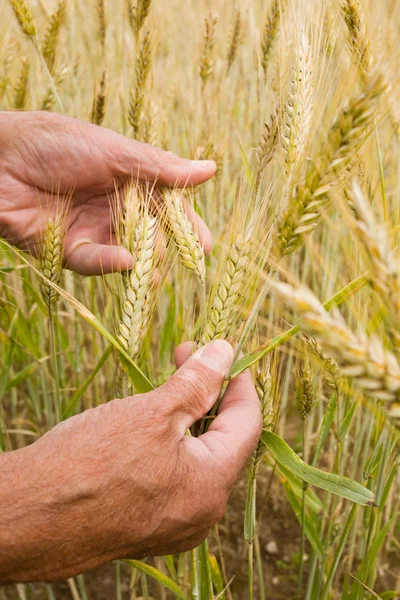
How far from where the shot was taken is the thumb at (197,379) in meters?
0.91

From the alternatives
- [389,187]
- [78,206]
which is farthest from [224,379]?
[389,187]

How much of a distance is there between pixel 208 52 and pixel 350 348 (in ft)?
4.71

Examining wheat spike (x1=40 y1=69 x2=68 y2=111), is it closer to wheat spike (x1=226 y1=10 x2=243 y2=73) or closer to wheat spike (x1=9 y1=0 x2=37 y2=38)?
wheat spike (x1=9 y1=0 x2=37 y2=38)

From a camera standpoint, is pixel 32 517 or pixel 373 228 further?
pixel 32 517

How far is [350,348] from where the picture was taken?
22.1 inches

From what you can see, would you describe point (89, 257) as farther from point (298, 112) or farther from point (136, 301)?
point (298, 112)

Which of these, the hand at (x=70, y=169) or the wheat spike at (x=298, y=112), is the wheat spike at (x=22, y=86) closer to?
the hand at (x=70, y=169)

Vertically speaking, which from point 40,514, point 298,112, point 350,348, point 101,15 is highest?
point 101,15

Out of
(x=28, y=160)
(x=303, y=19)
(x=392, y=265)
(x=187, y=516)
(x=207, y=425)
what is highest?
(x=303, y=19)

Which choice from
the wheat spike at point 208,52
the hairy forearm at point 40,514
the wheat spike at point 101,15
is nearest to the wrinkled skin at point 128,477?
the hairy forearm at point 40,514

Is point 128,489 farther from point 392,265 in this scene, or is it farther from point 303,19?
point 303,19

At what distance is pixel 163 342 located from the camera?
5.26ft

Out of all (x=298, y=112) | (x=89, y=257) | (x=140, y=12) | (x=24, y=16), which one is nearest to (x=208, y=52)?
(x=140, y=12)

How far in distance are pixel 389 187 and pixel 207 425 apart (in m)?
1.26
